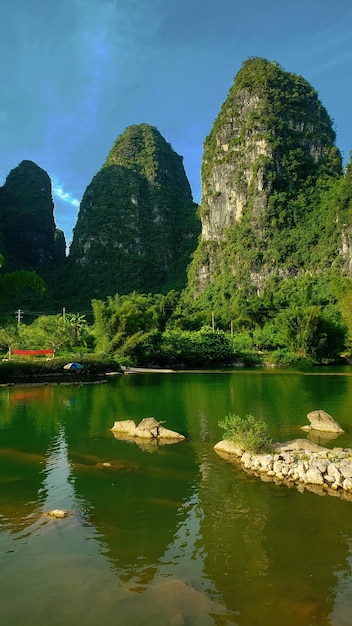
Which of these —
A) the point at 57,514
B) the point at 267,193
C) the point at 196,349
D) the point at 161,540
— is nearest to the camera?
the point at 161,540

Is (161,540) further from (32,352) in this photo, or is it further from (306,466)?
(32,352)

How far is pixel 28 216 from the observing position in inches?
4491

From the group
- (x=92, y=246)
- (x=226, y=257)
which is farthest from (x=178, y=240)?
(x=226, y=257)

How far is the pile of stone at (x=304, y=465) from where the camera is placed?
8.82 m

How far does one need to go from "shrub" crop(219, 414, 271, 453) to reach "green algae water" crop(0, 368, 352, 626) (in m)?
0.63

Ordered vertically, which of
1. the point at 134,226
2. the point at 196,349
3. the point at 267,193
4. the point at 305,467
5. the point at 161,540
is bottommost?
the point at 161,540

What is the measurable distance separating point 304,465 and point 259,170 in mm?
83617

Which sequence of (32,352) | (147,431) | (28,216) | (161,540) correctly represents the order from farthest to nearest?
(28,216) → (32,352) → (147,431) → (161,540)

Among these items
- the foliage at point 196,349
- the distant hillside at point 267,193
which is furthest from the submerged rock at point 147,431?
the distant hillside at point 267,193

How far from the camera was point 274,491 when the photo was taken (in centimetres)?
857

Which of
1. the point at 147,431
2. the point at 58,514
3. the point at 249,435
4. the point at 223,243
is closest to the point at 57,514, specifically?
the point at 58,514

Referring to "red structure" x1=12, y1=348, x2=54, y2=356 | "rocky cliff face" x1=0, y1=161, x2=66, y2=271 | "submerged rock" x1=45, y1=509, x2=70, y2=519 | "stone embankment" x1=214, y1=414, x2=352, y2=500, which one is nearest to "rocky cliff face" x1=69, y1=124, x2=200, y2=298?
"rocky cliff face" x1=0, y1=161, x2=66, y2=271

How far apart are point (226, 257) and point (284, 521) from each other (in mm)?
83828

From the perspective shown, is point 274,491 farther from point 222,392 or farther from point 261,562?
point 222,392
